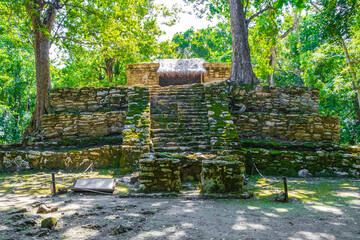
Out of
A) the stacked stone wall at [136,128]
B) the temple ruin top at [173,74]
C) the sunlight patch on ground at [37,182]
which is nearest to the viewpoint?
the sunlight patch on ground at [37,182]

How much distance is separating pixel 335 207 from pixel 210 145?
3.46 meters

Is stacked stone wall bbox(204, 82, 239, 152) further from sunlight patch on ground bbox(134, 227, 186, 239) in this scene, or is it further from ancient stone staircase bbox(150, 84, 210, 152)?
sunlight patch on ground bbox(134, 227, 186, 239)

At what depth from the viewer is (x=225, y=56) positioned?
22828 millimetres

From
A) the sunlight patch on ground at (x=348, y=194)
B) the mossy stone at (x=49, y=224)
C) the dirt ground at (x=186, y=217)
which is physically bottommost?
the sunlight patch on ground at (x=348, y=194)

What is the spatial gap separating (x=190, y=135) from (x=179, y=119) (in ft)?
2.93

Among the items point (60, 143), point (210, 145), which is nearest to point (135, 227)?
point (210, 145)

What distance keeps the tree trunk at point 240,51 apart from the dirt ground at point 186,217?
20.7 ft

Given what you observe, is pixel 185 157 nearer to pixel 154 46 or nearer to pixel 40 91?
pixel 40 91

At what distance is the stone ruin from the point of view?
6085 millimetres

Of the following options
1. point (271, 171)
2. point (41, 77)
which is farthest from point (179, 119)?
point (41, 77)

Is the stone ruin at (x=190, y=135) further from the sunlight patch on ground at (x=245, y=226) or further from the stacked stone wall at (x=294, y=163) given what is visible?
the sunlight patch on ground at (x=245, y=226)

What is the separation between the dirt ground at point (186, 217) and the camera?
9.79 feet

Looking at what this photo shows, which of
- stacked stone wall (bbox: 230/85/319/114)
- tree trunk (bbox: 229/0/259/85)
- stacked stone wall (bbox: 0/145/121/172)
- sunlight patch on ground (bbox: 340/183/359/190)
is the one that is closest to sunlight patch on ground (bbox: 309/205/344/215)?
sunlight patch on ground (bbox: 340/183/359/190)

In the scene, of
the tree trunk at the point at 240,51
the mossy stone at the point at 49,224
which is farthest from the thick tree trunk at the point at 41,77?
the tree trunk at the point at 240,51
